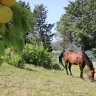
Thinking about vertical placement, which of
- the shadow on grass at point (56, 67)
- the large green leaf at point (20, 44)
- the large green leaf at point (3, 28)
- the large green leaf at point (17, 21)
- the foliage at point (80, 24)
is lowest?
the large green leaf at point (20, 44)

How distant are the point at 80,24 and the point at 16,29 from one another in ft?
131

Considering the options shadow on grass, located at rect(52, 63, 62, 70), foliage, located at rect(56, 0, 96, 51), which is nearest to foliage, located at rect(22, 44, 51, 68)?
shadow on grass, located at rect(52, 63, 62, 70)

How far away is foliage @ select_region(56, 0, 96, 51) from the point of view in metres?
38.1

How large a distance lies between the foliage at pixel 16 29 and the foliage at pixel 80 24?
36627 mm

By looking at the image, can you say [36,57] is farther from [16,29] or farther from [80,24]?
[80,24]

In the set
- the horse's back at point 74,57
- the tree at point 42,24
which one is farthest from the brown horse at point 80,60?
the tree at point 42,24

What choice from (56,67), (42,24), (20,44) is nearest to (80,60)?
(56,67)

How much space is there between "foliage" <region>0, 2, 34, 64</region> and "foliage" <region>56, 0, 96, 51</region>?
36.6 meters

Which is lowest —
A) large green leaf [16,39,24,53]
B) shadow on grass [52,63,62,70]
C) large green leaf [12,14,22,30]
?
large green leaf [16,39,24,53]

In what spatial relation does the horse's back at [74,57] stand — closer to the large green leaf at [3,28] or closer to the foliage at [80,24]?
the large green leaf at [3,28]

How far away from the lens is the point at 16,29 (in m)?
0.69

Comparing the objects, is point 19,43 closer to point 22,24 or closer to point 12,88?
point 22,24

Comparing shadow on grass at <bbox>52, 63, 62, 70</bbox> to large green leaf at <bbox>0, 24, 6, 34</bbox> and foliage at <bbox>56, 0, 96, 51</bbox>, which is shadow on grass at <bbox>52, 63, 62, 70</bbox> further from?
foliage at <bbox>56, 0, 96, 51</bbox>

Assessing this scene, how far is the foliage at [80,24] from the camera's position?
125 feet
